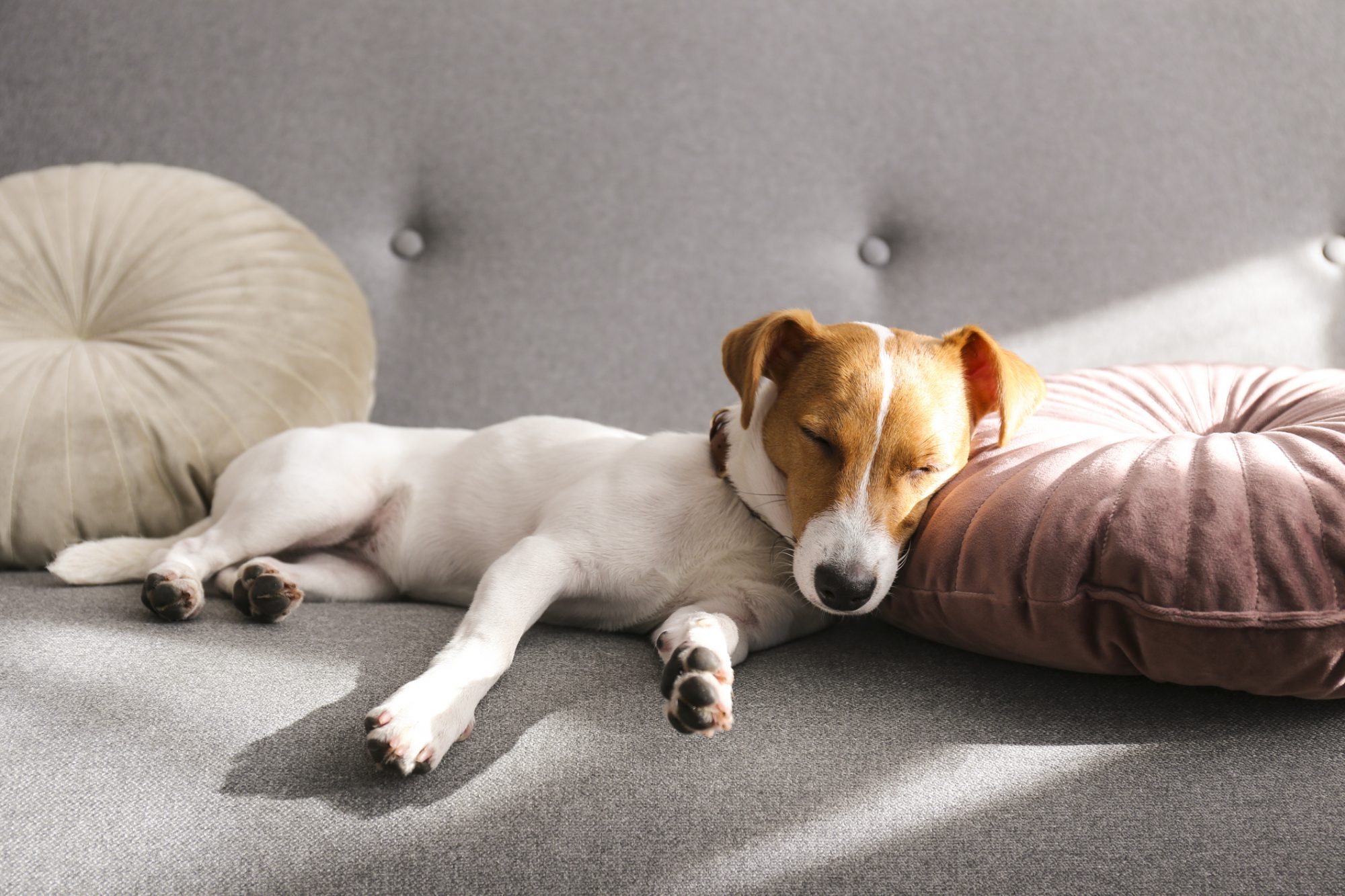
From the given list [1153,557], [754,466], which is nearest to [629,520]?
[754,466]

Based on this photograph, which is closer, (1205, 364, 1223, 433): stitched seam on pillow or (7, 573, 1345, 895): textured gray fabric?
(7, 573, 1345, 895): textured gray fabric

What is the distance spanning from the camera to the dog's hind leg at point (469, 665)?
958 millimetres

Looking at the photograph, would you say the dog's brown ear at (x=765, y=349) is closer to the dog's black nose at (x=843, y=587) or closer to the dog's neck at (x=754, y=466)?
the dog's neck at (x=754, y=466)

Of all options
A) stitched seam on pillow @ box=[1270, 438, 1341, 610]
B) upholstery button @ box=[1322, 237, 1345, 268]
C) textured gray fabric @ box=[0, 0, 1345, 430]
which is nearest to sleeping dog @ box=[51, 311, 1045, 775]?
stitched seam on pillow @ box=[1270, 438, 1341, 610]

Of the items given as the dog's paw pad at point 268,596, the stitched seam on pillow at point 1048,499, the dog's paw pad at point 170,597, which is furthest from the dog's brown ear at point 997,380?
the dog's paw pad at point 170,597

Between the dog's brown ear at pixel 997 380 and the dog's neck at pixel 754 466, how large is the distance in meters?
0.32

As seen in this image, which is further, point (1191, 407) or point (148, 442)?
point (148, 442)

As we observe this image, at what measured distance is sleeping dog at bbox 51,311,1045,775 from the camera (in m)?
1.23

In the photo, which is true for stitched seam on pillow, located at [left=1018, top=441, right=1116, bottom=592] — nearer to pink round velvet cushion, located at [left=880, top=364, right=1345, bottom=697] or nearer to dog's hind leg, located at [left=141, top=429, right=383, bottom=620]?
pink round velvet cushion, located at [left=880, top=364, right=1345, bottom=697]

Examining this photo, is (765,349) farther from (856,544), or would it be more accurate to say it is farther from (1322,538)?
(1322,538)

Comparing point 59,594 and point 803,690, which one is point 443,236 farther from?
Result: point 803,690

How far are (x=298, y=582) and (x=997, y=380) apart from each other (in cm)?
128

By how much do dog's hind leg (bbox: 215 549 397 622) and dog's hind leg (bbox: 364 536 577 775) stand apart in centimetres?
32

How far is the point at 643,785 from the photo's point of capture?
97 cm
